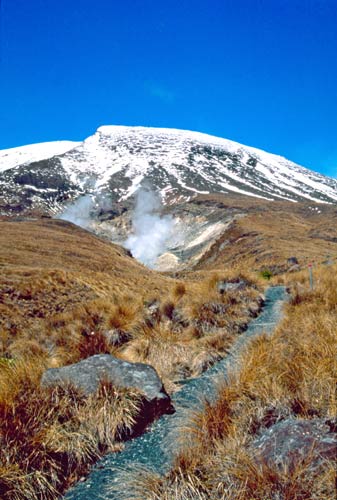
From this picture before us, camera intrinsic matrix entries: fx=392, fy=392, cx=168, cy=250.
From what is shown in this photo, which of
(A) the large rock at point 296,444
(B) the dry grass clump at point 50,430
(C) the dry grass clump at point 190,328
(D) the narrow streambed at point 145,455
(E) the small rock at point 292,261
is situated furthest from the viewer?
(E) the small rock at point 292,261

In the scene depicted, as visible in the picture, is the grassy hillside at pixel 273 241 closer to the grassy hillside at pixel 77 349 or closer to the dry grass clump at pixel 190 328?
the dry grass clump at pixel 190 328

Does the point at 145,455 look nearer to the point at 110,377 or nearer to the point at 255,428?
the point at 110,377

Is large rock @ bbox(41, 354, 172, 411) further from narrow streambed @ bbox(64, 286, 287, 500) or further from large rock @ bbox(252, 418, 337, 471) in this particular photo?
large rock @ bbox(252, 418, 337, 471)

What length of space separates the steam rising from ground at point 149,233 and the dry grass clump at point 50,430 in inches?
3129

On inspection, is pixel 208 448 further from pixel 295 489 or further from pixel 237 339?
pixel 237 339

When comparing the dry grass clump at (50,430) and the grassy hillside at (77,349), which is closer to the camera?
the dry grass clump at (50,430)

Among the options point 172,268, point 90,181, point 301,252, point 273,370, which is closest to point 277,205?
point 172,268

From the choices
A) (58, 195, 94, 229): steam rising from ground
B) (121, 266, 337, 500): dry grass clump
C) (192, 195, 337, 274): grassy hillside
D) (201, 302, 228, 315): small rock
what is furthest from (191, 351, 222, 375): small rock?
(58, 195, 94, 229): steam rising from ground

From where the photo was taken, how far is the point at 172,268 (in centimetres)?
7819

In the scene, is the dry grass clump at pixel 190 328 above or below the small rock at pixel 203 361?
above

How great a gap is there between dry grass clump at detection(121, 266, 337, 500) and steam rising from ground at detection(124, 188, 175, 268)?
7977cm

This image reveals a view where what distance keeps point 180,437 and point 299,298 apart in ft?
26.7

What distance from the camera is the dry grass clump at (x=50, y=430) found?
404cm

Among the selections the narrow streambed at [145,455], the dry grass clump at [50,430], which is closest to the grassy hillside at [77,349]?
the dry grass clump at [50,430]
